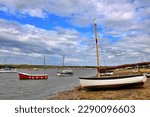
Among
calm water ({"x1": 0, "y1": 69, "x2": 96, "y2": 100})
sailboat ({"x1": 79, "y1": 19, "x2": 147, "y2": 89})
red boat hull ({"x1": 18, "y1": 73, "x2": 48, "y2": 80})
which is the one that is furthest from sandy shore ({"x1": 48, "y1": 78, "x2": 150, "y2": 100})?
red boat hull ({"x1": 18, "y1": 73, "x2": 48, "y2": 80})

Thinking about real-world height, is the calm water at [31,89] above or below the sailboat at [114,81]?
below

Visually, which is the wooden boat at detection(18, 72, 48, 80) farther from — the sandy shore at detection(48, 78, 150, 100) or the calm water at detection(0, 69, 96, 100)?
the sandy shore at detection(48, 78, 150, 100)

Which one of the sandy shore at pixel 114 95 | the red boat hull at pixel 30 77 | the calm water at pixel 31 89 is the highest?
the red boat hull at pixel 30 77

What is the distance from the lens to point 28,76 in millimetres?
87562

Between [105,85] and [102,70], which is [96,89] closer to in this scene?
[105,85]

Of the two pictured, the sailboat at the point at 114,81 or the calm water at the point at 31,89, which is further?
the calm water at the point at 31,89

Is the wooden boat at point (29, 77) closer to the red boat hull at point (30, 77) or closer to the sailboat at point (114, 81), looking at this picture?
the red boat hull at point (30, 77)

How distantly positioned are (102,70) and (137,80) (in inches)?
224

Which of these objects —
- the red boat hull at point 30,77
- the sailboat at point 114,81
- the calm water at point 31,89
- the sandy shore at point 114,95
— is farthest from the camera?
the red boat hull at point 30,77

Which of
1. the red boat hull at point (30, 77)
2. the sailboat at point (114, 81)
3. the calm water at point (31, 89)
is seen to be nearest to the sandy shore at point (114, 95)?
the sailboat at point (114, 81)

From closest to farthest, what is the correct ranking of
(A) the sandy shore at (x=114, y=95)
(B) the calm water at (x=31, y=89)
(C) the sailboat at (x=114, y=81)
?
(A) the sandy shore at (x=114, y=95) < (C) the sailboat at (x=114, y=81) < (B) the calm water at (x=31, y=89)

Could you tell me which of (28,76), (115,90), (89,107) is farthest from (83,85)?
(28,76)

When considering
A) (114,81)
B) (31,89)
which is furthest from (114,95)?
(31,89)

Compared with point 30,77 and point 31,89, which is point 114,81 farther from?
point 30,77
